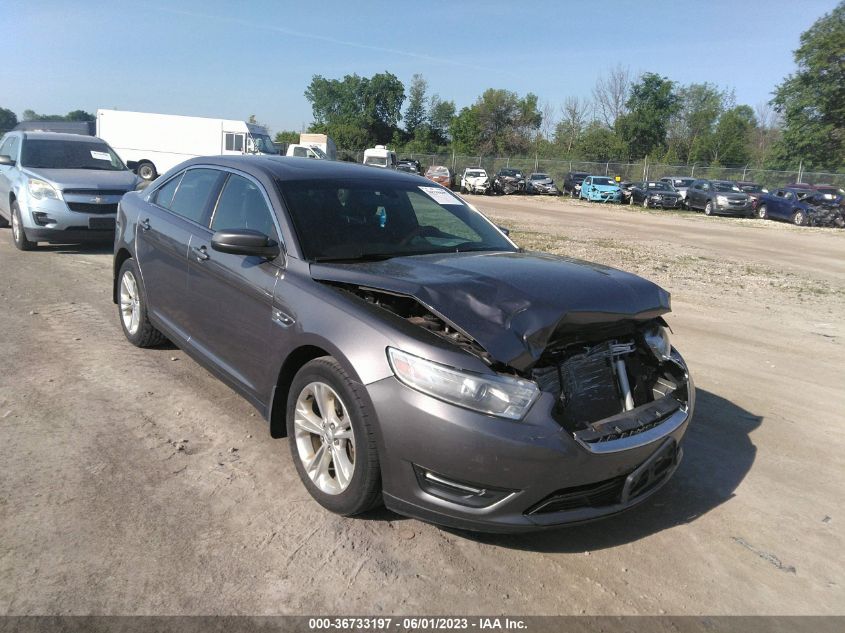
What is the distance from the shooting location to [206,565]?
2.83m

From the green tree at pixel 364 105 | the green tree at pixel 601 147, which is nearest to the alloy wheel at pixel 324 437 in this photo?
the green tree at pixel 601 147

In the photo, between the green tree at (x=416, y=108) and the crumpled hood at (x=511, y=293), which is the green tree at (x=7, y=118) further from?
the crumpled hood at (x=511, y=293)

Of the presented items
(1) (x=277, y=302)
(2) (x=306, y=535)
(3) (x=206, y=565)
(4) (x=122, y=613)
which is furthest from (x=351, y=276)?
(4) (x=122, y=613)

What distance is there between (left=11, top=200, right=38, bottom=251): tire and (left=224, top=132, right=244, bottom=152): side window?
68.7ft

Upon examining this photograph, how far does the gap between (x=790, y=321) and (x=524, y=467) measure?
7213 mm

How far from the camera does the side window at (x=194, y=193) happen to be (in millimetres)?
4609

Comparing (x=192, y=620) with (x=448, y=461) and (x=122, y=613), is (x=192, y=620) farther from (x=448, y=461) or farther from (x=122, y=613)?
(x=448, y=461)

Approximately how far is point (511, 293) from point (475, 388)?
0.59 m

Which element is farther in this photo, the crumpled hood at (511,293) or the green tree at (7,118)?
the green tree at (7,118)

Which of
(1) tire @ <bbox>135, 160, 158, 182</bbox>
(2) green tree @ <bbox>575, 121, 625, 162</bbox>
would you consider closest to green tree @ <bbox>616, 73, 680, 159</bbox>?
(2) green tree @ <bbox>575, 121, 625, 162</bbox>

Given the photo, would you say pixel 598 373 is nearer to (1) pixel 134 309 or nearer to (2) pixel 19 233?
(1) pixel 134 309

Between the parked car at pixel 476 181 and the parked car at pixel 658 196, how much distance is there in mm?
10034

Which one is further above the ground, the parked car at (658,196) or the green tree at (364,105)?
the green tree at (364,105)

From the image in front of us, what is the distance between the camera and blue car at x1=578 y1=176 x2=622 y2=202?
39.2 m
